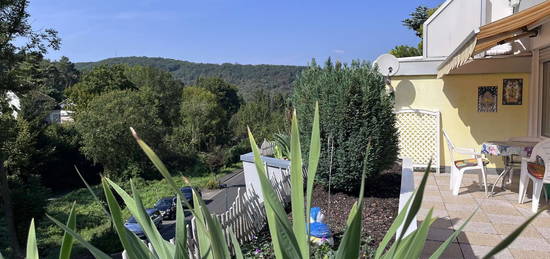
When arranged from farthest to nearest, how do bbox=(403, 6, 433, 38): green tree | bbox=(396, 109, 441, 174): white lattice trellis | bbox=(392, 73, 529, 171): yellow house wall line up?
bbox=(403, 6, 433, 38): green tree → bbox=(396, 109, 441, 174): white lattice trellis → bbox=(392, 73, 529, 171): yellow house wall

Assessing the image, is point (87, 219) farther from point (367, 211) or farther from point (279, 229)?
point (279, 229)

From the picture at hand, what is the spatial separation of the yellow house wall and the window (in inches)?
28.5

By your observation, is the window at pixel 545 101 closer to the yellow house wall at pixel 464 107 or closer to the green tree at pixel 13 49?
the yellow house wall at pixel 464 107

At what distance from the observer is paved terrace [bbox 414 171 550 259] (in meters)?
3.08

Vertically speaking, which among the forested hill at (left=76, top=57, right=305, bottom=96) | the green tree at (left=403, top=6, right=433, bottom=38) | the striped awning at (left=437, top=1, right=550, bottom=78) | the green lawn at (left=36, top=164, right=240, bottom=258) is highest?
the forested hill at (left=76, top=57, right=305, bottom=96)

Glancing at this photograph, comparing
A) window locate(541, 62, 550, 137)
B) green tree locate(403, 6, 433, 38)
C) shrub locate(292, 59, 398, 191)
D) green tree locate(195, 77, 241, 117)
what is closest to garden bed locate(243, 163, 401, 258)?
shrub locate(292, 59, 398, 191)

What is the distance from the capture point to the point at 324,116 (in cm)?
439

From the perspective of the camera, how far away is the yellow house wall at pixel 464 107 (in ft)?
21.7

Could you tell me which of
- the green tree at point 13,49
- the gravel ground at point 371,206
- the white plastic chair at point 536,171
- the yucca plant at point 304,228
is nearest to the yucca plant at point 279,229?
the yucca plant at point 304,228

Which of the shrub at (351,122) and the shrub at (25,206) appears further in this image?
the shrub at (25,206)

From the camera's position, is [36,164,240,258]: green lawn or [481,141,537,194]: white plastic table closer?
[481,141,537,194]: white plastic table

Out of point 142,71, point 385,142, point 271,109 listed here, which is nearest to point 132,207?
point 385,142

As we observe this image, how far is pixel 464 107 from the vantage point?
6918mm

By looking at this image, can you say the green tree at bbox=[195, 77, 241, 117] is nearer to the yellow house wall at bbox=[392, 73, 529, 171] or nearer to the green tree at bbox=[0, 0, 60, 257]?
the green tree at bbox=[0, 0, 60, 257]
